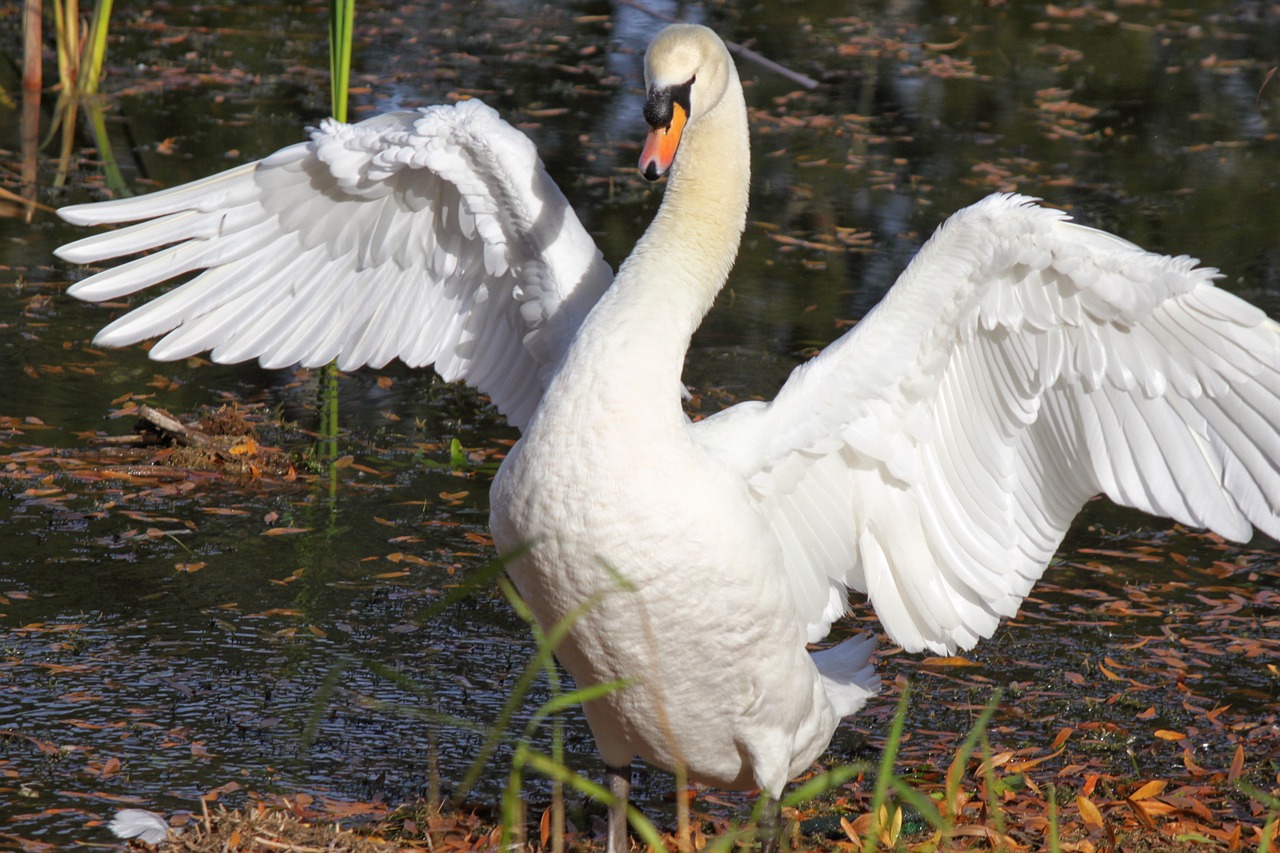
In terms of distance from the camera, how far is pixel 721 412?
4.23 metres

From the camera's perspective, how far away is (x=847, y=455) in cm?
431

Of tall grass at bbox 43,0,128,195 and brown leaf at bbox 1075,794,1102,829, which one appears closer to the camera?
brown leaf at bbox 1075,794,1102,829

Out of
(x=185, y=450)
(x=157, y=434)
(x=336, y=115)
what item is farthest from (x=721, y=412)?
(x=336, y=115)

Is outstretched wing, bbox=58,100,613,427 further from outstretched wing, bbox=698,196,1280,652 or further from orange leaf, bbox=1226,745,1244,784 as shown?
orange leaf, bbox=1226,745,1244,784

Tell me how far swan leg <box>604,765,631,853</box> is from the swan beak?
1.65 metres

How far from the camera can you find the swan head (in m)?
3.89

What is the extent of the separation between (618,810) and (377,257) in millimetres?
1917

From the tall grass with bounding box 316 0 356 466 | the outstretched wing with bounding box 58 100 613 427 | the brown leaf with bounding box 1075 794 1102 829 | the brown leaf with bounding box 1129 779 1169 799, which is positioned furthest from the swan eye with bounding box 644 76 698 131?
the tall grass with bounding box 316 0 356 466

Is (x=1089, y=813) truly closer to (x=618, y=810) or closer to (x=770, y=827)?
(x=770, y=827)

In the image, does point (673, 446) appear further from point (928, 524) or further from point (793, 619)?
point (928, 524)

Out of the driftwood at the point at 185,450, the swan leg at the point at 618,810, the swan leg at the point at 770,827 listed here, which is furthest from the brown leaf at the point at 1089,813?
the driftwood at the point at 185,450

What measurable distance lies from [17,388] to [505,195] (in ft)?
12.7

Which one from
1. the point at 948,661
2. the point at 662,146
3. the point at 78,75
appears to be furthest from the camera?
the point at 78,75

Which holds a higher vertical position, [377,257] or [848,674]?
[377,257]
